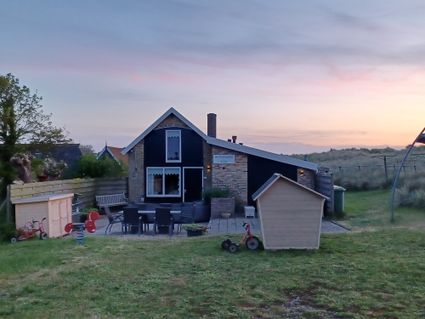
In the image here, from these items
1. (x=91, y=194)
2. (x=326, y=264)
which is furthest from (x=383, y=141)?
(x=326, y=264)

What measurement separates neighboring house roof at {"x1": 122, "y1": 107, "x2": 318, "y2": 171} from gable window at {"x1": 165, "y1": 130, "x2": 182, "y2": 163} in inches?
28.2

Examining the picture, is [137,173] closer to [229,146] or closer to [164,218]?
[229,146]

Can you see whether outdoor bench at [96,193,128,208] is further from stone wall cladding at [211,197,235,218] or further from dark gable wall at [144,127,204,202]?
stone wall cladding at [211,197,235,218]

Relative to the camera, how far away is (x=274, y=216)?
416 inches

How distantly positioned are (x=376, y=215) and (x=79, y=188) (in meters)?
12.5

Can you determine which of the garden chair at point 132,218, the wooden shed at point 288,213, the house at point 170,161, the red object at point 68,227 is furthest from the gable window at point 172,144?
the wooden shed at point 288,213

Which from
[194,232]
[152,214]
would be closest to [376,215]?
[194,232]

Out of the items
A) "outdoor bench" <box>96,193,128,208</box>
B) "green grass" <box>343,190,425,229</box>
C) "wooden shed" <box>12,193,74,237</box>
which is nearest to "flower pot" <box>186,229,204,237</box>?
"wooden shed" <box>12,193,74,237</box>

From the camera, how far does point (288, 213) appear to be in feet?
34.7

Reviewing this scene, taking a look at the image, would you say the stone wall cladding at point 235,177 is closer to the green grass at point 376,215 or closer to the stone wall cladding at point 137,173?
the stone wall cladding at point 137,173

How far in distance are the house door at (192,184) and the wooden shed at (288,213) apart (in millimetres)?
12379

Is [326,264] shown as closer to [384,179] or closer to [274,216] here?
[274,216]

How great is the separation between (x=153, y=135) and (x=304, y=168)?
751 centimetres

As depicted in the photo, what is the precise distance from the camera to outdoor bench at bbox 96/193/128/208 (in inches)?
883
